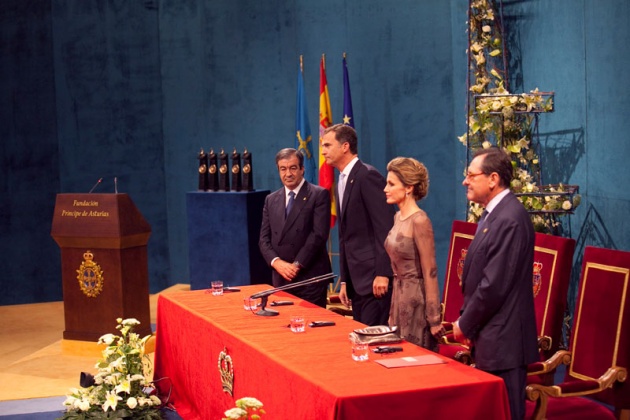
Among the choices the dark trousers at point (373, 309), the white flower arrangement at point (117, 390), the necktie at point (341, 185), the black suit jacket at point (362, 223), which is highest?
the necktie at point (341, 185)

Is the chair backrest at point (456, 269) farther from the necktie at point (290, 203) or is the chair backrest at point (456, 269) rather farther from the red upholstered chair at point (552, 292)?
the necktie at point (290, 203)

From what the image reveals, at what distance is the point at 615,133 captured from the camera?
547 cm

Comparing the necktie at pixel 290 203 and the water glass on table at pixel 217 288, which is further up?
the necktie at pixel 290 203

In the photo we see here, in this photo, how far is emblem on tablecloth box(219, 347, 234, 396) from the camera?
13.1 ft

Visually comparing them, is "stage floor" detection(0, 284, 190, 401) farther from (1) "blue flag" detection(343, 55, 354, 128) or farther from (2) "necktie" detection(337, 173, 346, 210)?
(1) "blue flag" detection(343, 55, 354, 128)

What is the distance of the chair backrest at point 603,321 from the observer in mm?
3906

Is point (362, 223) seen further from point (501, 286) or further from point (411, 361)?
point (411, 361)

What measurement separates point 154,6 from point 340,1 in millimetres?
2252

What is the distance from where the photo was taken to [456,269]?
5.34 metres

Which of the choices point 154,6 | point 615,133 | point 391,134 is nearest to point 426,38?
point 391,134

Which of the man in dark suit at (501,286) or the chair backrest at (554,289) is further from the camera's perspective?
the chair backrest at (554,289)

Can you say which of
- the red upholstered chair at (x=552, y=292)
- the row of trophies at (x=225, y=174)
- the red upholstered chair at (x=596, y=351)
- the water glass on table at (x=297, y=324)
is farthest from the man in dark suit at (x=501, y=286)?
the row of trophies at (x=225, y=174)

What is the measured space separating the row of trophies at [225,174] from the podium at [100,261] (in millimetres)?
869

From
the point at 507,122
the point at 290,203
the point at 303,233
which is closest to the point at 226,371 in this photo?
the point at 303,233
